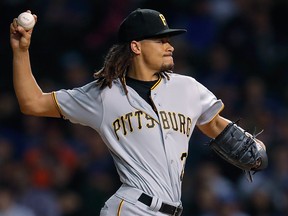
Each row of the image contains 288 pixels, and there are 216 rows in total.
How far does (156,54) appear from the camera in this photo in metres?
4.92

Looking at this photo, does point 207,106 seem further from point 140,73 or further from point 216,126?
point 140,73

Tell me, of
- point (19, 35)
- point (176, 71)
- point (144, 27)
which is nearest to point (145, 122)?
point (144, 27)

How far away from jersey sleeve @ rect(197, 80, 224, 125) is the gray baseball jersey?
0.08 metres

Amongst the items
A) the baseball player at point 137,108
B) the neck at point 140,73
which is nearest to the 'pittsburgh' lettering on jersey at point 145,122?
the baseball player at point 137,108

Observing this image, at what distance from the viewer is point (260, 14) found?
10367 mm

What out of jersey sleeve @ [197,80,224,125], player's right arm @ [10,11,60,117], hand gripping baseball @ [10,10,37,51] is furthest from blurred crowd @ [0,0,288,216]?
hand gripping baseball @ [10,10,37,51]

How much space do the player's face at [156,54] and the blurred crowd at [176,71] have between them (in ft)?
10.4

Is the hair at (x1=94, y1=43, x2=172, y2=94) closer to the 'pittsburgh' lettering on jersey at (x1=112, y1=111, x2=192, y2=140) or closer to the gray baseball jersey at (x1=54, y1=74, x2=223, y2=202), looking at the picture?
the gray baseball jersey at (x1=54, y1=74, x2=223, y2=202)

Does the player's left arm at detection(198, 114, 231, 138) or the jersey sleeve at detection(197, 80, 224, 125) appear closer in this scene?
the jersey sleeve at detection(197, 80, 224, 125)

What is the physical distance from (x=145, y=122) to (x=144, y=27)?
0.55m

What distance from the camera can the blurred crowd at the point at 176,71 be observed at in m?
8.36

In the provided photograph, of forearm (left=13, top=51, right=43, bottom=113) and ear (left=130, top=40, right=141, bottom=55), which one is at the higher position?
ear (left=130, top=40, right=141, bottom=55)

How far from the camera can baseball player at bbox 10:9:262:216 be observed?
15.7ft

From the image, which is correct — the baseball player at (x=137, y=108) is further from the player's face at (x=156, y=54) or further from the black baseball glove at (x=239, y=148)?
the black baseball glove at (x=239, y=148)
